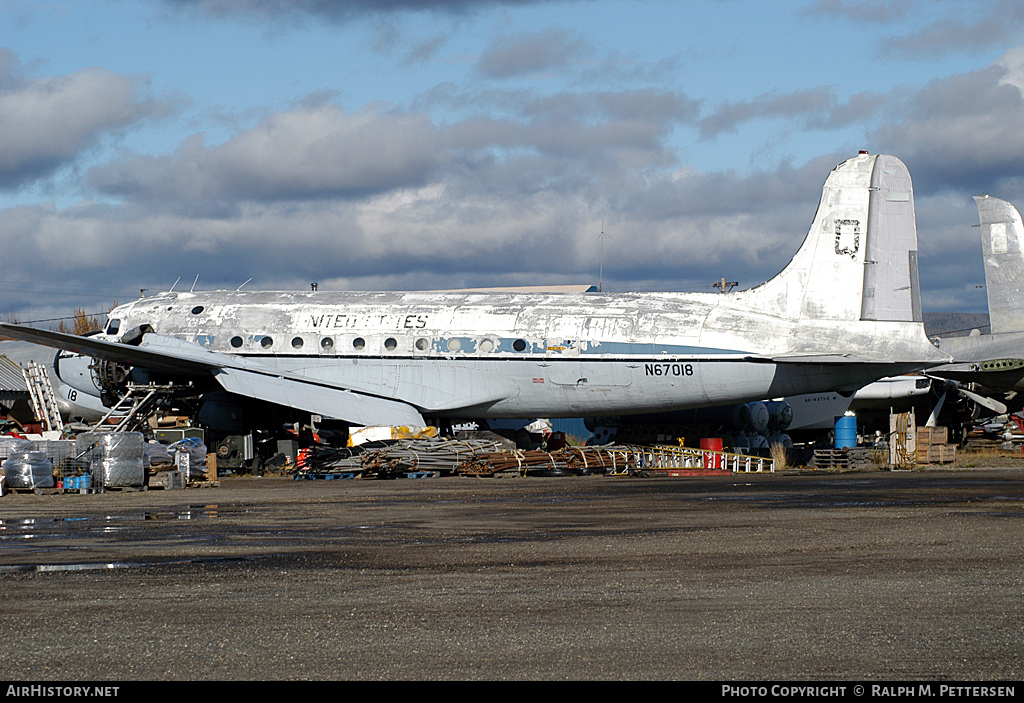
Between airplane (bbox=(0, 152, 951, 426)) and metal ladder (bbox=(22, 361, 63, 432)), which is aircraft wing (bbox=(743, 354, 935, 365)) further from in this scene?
metal ladder (bbox=(22, 361, 63, 432))

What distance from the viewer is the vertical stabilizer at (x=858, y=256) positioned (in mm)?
32188

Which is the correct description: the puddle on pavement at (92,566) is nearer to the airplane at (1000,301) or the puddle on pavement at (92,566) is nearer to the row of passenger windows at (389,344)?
the row of passenger windows at (389,344)

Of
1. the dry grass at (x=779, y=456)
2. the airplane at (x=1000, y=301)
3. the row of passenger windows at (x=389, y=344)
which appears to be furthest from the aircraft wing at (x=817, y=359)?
the airplane at (x=1000, y=301)

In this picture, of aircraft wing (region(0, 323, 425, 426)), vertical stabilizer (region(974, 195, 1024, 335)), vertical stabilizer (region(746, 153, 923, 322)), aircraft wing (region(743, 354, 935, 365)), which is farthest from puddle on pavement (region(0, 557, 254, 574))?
vertical stabilizer (region(974, 195, 1024, 335))

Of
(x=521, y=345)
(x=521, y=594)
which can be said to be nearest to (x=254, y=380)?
(x=521, y=345)

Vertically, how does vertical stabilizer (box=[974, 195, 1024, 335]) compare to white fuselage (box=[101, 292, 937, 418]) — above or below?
above

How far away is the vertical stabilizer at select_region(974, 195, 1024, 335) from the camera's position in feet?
138

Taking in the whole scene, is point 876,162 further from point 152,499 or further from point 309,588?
point 309,588

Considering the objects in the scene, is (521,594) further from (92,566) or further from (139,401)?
(139,401)

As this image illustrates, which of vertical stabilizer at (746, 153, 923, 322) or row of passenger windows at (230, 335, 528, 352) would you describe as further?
row of passenger windows at (230, 335, 528, 352)

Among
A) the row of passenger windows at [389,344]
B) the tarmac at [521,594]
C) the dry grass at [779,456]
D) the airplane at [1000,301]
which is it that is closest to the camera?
the tarmac at [521,594]

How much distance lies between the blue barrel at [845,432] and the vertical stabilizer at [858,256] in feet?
30.8

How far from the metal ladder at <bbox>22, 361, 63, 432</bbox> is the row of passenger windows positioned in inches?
370

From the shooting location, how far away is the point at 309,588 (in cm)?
974
